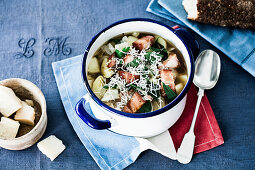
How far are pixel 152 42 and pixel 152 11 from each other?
0.38 meters

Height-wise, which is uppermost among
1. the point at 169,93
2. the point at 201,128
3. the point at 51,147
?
the point at 169,93

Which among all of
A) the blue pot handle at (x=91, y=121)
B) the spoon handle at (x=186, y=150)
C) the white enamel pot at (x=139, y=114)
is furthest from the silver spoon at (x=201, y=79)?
the blue pot handle at (x=91, y=121)

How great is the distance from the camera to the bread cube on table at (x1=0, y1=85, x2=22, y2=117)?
129 centimetres

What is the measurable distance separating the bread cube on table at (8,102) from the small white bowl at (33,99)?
0.05 metres

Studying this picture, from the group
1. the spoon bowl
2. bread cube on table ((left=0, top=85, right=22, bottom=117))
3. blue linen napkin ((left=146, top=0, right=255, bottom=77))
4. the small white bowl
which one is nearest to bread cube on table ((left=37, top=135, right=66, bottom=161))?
the small white bowl

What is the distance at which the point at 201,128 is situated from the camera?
1.37m

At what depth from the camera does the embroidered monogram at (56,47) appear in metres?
1.55

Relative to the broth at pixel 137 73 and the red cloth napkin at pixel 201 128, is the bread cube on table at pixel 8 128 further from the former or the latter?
the red cloth napkin at pixel 201 128

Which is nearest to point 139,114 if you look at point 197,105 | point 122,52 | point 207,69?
point 122,52

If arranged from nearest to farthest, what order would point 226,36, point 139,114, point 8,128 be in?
point 139,114 → point 8,128 → point 226,36

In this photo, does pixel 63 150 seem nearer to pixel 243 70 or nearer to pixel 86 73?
pixel 86 73

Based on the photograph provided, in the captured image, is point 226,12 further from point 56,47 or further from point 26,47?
point 26,47

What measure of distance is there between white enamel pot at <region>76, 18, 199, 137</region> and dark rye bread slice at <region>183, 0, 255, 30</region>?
25cm

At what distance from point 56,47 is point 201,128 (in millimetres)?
795
